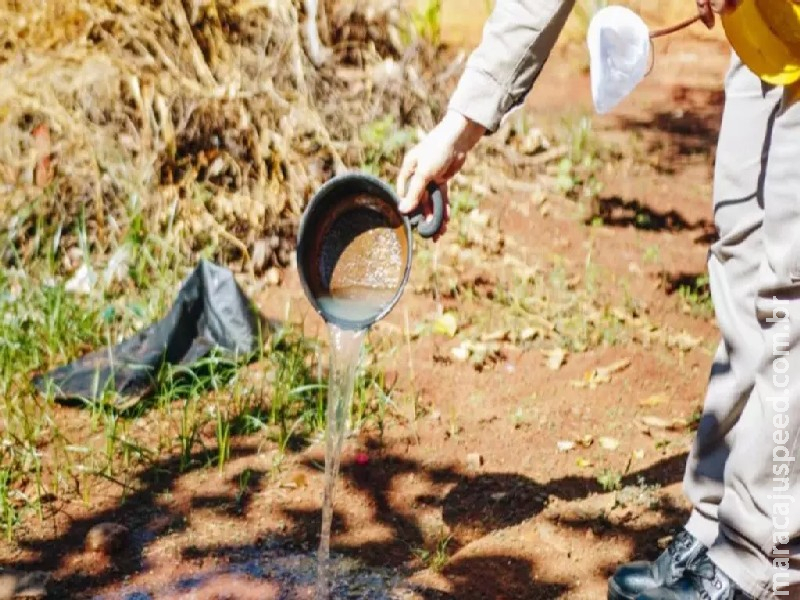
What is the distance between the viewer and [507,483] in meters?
3.29

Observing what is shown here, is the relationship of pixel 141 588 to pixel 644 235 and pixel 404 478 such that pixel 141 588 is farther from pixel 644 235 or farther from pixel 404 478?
pixel 644 235

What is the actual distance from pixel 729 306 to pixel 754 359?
14cm

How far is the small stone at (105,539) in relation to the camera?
9.89 ft

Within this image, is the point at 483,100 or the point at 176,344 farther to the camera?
the point at 176,344

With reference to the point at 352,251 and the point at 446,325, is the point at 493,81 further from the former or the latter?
the point at 446,325

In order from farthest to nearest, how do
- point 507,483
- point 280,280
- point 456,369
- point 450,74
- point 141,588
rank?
point 450,74
point 280,280
point 456,369
point 507,483
point 141,588

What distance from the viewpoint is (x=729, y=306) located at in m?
2.58

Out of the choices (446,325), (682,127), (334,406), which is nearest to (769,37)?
(334,406)

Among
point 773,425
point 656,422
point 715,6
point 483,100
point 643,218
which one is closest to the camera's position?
point 715,6

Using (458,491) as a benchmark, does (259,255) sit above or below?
above

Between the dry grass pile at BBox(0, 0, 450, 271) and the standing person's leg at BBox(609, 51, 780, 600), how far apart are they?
2.17 meters

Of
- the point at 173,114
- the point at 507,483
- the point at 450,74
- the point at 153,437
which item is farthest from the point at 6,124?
the point at 507,483

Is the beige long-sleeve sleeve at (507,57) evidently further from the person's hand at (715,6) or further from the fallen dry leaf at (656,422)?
the fallen dry leaf at (656,422)

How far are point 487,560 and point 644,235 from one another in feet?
7.49
